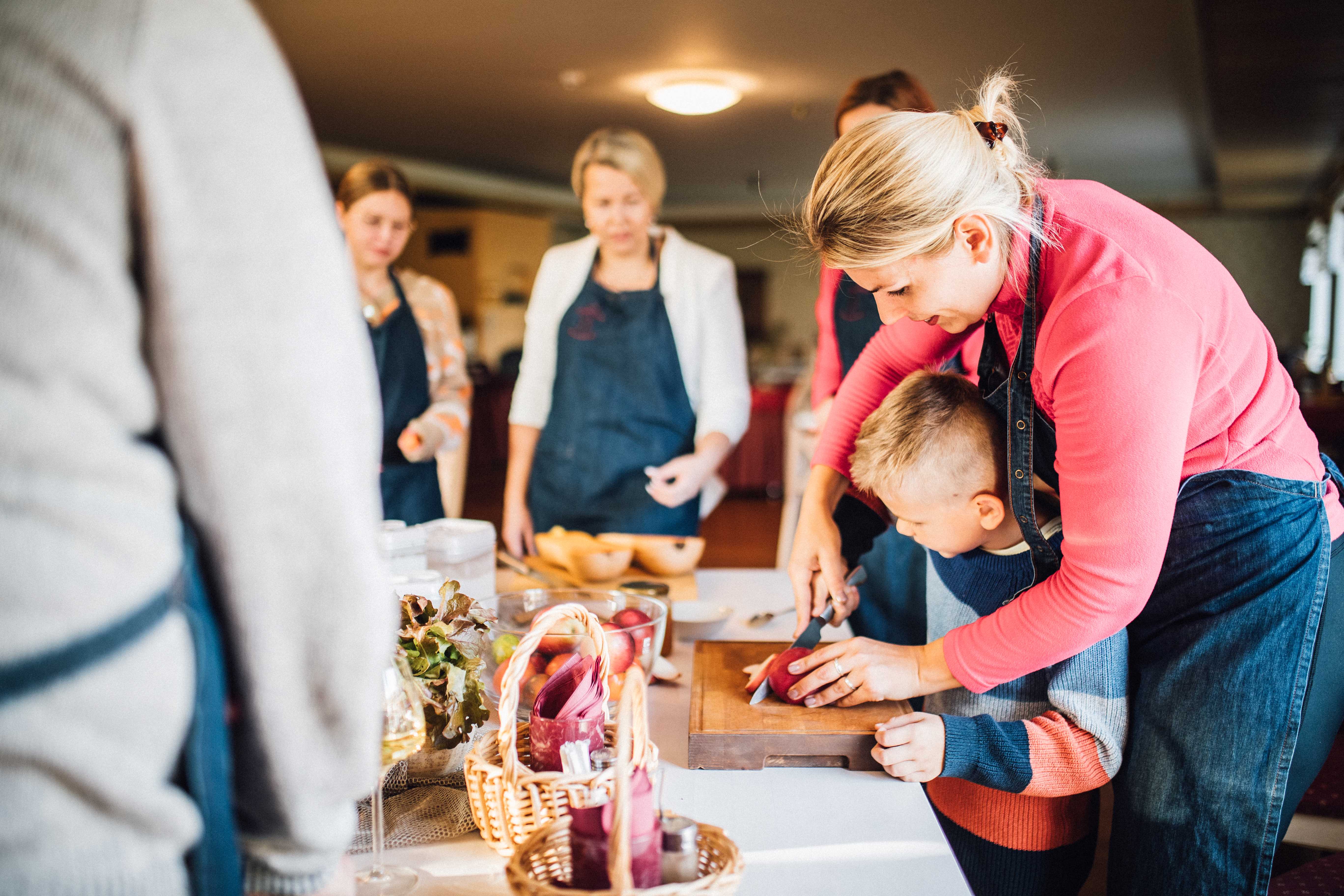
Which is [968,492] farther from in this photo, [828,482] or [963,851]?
[963,851]

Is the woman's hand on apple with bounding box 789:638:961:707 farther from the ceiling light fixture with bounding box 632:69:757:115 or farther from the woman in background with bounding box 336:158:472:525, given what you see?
the ceiling light fixture with bounding box 632:69:757:115

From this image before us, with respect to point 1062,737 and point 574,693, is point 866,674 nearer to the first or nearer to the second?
point 1062,737

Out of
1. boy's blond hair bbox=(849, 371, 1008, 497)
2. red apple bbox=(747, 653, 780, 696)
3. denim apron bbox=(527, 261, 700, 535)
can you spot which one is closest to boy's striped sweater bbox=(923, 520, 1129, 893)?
boy's blond hair bbox=(849, 371, 1008, 497)

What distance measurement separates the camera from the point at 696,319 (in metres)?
2.19

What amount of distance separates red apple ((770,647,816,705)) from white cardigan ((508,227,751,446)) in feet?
3.42

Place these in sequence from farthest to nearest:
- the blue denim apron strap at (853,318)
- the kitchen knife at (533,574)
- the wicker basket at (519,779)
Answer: the blue denim apron strap at (853,318) → the kitchen knife at (533,574) → the wicker basket at (519,779)

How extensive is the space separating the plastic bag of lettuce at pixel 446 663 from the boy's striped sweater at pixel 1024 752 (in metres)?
0.50

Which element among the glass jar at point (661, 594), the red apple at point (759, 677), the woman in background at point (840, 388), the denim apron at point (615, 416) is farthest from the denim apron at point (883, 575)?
the denim apron at point (615, 416)

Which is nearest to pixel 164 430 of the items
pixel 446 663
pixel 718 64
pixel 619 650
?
pixel 446 663

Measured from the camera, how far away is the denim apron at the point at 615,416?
2.19 m

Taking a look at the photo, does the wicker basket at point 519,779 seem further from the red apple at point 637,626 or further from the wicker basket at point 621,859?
the red apple at point 637,626

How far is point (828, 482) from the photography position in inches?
57.1

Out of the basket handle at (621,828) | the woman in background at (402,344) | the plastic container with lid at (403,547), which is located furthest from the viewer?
the woman in background at (402,344)

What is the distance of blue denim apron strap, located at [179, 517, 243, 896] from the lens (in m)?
0.50
